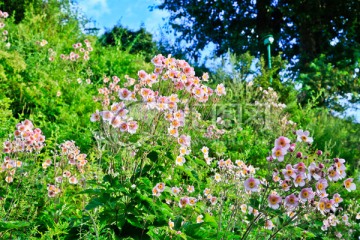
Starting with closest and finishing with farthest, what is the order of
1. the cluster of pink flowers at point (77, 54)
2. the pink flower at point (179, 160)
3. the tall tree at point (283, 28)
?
the pink flower at point (179, 160), the cluster of pink flowers at point (77, 54), the tall tree at point (283, 28)

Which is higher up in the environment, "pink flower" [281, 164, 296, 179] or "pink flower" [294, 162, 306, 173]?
"pink flower" [294, 162, 306, 173]

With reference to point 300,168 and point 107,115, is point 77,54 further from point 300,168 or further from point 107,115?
point 300,168

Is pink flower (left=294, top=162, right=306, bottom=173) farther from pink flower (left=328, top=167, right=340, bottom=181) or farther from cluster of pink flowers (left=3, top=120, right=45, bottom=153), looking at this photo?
cluster of pink flowers (left=3, top=120, right=45, bottom=153)

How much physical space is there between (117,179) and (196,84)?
810 millimetres

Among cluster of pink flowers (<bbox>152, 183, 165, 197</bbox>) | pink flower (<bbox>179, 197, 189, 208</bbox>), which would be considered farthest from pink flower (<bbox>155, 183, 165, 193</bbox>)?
pink flower (<bbox>179, 197, 189, 208</bbox>)

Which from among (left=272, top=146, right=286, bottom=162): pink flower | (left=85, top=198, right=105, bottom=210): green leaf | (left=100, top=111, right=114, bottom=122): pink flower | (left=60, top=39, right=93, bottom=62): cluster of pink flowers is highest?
(left=60, top=39, right=93, bottom=62): cluster of pink flowers

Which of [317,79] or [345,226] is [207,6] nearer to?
[317,79]

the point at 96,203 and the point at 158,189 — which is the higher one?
the point at 158,189

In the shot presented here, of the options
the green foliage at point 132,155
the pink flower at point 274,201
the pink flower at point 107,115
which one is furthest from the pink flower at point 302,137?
the pink flower at point 107,115

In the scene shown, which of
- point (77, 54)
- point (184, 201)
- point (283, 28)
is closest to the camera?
point (184, 201)

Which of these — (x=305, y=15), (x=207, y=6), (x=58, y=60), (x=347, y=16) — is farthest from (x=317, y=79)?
(x=58, y=60)

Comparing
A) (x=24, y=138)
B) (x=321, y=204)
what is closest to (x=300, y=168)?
(x=321, y=204)

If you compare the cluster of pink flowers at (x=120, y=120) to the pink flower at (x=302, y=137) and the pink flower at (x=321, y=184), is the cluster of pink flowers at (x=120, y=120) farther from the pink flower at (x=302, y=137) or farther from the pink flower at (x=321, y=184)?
the pink flower at (x=321, y=184)

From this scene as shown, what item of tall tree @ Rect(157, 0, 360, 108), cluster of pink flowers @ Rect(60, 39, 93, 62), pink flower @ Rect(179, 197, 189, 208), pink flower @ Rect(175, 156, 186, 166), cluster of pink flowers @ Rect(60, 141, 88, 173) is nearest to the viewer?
pink flower @ Rect(175, 156, 186, 166)
